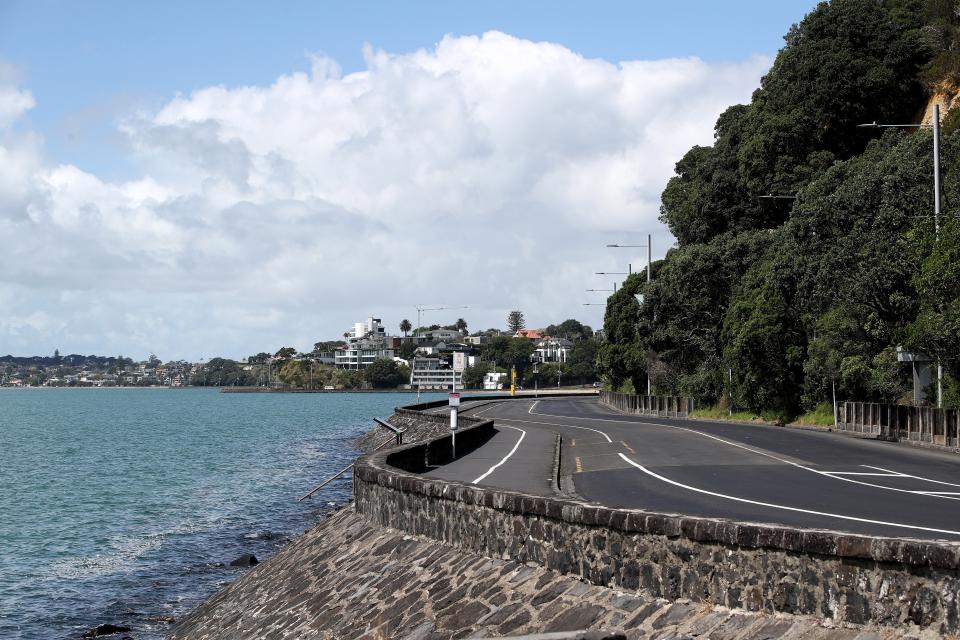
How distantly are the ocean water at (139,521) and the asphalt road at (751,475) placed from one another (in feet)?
24.9

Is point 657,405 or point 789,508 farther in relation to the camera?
point 657,405

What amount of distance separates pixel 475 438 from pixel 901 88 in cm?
5524

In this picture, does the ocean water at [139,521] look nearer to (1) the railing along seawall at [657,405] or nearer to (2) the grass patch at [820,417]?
(1) the railing along seawall at [657,405]

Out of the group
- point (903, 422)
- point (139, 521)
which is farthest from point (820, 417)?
point (139, 521)

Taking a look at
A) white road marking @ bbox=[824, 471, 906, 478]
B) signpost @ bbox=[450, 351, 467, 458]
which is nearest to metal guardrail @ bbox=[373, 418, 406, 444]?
signpost @ bbox=[450, 351, 467, 458]

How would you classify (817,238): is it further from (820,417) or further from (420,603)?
(420,603)

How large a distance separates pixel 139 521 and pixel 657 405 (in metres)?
46.6

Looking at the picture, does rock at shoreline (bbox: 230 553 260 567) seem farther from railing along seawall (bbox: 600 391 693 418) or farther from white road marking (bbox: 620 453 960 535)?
railing along seawall (bbox: 600 391 693 418)

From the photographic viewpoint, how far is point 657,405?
7912 cm

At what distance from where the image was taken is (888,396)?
49.8m

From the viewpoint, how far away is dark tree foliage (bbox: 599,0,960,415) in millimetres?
40781

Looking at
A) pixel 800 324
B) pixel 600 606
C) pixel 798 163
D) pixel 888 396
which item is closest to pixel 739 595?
pixel 600 606

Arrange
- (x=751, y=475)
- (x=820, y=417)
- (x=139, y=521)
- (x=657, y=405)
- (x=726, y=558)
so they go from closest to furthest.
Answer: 1. (x=726, y=558)
2. (x=751, y=475)
3. (x=139, y=521)
4. (x=820, y=417)
5. (x=657, y=405)

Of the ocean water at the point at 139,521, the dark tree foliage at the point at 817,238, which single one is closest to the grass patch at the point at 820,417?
the dark tree foliage at the point at 817,238
